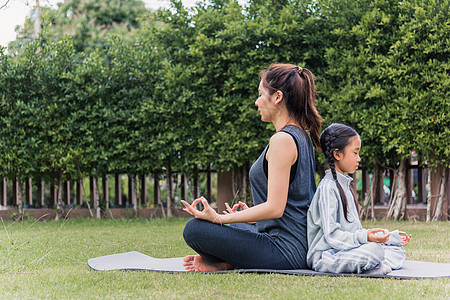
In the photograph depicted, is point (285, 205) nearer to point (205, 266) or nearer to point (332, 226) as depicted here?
point (332, 226)

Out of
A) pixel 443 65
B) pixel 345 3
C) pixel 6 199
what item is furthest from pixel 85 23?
pixel 443 65

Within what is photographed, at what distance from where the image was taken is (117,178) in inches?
415

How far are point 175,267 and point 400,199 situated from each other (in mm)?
5685

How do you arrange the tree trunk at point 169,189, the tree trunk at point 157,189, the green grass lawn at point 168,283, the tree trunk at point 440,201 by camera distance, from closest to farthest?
1. the green grass lawn at point 168,283
2. the tree trunk at point 440,201
3. the tree trunk at point 169,189
4. the tree trunk at point 157,189

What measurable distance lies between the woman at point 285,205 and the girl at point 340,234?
10cm

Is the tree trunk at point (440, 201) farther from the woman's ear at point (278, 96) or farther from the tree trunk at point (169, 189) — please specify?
the woman's ear at point (278, 96)

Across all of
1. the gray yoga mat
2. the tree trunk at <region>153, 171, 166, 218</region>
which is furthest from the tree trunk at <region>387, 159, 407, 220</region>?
the gray yoga mat

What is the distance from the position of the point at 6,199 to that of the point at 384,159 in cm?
747

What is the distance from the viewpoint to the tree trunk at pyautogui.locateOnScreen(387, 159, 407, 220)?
8.56 m

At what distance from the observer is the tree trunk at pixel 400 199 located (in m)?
8.56

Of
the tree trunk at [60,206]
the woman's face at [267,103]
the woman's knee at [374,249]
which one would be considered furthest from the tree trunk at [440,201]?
the tree trunk at [60,206]

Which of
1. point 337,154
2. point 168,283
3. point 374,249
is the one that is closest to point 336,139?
point 337,154

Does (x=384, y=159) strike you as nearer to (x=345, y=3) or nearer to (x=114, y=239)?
(x=345, y=3)

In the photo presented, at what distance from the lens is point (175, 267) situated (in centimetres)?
381
